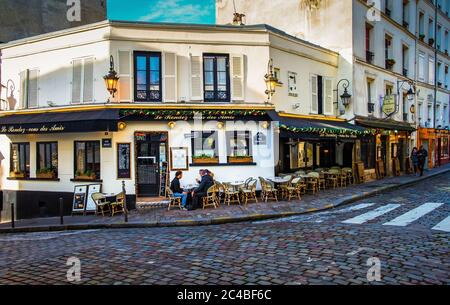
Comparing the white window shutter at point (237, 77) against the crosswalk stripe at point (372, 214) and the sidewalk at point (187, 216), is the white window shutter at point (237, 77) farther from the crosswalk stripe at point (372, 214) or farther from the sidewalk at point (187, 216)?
the crosswalk stripe at point (372, 214)

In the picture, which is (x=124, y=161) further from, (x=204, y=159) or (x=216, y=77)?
(x=216, y=77)

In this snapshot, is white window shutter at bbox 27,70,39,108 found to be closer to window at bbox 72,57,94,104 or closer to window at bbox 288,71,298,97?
window at bbox 72,57,94,104

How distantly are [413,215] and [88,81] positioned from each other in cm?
1133

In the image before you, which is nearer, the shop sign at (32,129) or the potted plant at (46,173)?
the shop sign at (32,129)

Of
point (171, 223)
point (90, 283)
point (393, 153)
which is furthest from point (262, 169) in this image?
point (393, 153)

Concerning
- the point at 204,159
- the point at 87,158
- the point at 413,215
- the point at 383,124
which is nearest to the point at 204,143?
the point at 204,159

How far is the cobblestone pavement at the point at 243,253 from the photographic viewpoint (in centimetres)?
509

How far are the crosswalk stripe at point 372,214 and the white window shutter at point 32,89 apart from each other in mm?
12323

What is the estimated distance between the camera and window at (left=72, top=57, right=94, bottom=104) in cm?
1342

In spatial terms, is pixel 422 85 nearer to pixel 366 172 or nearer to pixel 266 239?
pixel 366 172

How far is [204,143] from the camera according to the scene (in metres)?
13.5

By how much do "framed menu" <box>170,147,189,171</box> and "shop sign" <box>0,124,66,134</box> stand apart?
371 cm

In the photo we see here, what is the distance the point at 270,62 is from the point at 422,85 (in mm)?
17310

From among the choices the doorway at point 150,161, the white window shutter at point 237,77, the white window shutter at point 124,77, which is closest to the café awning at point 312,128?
→ the white window shutter at point 237,77
